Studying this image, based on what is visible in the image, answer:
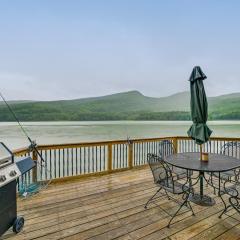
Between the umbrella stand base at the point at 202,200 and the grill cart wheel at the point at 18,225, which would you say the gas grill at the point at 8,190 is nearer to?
the grill cart wheel at the point at 18,225

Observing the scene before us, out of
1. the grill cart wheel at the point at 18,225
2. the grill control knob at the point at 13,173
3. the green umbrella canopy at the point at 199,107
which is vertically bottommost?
the grill cart wheel at the point at 18,225

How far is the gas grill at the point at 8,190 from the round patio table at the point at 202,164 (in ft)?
7.29

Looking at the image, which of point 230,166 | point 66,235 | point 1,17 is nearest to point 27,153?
point 66,235

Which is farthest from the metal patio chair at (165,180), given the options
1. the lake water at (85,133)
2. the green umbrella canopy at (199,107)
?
the lake water at (85,133)

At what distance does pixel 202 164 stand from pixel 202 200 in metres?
0.75

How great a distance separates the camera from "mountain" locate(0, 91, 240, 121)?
27812 mm

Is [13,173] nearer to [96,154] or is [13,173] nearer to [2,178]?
[2,178]

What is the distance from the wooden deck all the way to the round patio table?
9.4 inches

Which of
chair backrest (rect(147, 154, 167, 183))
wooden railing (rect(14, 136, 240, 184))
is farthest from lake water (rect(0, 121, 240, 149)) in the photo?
Answer: chair backrest (rect(147, 154, 167, 183))

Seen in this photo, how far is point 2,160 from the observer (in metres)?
2.22

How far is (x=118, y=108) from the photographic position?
1996 inches

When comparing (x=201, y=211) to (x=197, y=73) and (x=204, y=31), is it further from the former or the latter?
(x=204, y=31)

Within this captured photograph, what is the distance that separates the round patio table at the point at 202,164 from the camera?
9.57 feet

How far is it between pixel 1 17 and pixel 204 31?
34.8 ft
